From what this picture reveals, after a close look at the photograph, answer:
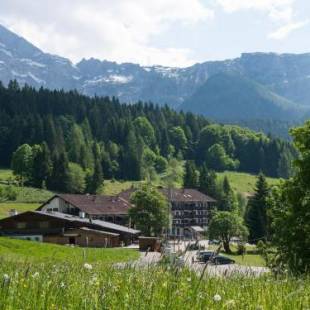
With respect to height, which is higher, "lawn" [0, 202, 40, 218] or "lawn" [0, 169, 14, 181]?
"lawn" [0, 169, 14, 181]

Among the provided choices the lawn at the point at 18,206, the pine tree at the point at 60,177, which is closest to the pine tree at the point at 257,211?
the lawn at the point at 18,206

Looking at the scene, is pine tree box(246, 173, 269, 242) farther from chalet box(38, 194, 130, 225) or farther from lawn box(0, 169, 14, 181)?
lawn box(0, 169, 14, 181)

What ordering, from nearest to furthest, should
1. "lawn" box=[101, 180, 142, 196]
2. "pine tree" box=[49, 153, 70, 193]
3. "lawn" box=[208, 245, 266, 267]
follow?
"lawn" box=[208, 245, 266, 267] < "pine tree" box=[49, 153, 70, 193] < "lawn" box=[101, 180, 142, 196]

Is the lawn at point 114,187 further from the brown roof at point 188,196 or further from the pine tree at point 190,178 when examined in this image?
the pine tree at point 190,178

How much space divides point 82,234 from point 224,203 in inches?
3219

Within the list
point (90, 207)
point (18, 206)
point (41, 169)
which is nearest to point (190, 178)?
point (41, 169)

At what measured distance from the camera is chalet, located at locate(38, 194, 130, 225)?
13012 cm

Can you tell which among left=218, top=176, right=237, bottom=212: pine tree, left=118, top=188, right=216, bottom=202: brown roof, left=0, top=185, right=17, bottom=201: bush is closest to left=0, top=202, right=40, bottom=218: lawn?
left=0, top=185, right=17, bottom=201: bush

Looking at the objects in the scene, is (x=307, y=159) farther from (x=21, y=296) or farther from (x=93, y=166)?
(x=93, y=166)

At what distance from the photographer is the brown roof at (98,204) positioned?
131m

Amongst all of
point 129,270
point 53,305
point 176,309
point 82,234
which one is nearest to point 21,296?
point 53,305

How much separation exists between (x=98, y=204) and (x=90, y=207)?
4247 millimetres

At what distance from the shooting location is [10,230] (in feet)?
350

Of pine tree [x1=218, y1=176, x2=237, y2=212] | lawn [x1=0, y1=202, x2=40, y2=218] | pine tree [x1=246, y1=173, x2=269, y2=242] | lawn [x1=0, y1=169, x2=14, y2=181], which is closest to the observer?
pine tree [x1=246, y1=173, x2=269, y2=242]
